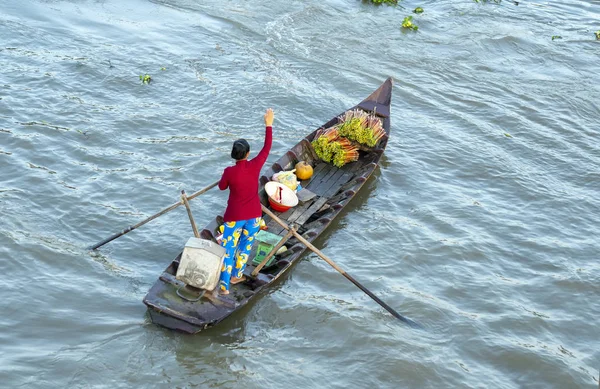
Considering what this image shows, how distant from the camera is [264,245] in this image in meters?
9.72

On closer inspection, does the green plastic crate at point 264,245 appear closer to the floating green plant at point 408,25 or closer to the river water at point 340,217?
the river water at point 340,217

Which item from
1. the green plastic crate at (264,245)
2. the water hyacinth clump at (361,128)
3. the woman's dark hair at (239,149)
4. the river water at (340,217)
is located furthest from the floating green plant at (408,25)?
the woman's dark hair at (239,149)

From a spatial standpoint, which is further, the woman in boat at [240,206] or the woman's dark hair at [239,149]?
the woman in boat at [240,206]

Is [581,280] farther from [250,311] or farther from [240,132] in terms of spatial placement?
[240,132]

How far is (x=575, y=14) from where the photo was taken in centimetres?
2088

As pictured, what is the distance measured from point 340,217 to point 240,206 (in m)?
3.29

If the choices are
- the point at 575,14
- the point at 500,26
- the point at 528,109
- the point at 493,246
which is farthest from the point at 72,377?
the point at 575,14

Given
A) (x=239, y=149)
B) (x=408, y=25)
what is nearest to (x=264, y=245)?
(x=239, y=149)

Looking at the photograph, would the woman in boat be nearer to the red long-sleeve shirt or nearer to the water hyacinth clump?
the red long-sleeve shirt

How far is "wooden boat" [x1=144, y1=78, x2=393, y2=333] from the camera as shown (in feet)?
26.6

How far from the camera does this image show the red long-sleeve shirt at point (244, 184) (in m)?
8.35

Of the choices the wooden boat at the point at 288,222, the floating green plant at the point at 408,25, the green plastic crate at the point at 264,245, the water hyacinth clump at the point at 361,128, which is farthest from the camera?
the floating green plant at the point at 408,25

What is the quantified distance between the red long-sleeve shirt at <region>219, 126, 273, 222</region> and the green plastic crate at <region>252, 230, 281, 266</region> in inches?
42.8

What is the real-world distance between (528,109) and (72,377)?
11338 millimetres
